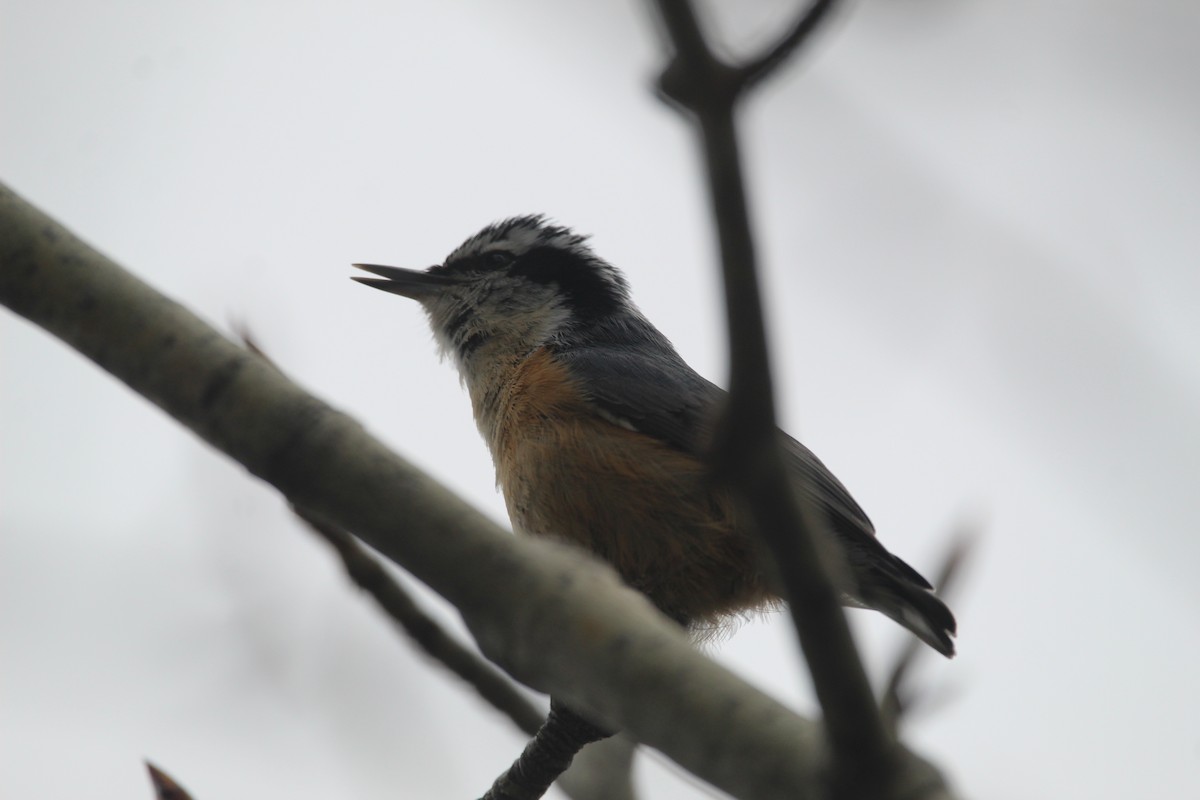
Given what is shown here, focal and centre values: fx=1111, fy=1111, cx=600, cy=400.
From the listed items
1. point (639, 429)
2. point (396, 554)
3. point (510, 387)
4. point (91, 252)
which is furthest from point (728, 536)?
point (91, 252)

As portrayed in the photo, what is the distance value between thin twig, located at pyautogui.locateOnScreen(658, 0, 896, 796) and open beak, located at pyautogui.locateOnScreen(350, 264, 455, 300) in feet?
13.2

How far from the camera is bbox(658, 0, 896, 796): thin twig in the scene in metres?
1.51

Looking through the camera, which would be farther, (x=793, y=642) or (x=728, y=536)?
(x=728, y=536)

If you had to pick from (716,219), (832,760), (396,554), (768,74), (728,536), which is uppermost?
(728,536)

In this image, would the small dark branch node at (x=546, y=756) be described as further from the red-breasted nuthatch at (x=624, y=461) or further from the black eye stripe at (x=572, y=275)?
the black eye stripe at (x=572, y=275)

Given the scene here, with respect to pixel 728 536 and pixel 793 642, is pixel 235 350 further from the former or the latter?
pixel 728 536

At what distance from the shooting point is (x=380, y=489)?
188cm

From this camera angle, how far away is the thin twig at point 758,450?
1509 mm

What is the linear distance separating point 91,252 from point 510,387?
253cm

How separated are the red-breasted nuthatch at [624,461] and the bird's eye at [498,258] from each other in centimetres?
20

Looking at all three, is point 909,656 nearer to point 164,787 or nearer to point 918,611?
point 918,611

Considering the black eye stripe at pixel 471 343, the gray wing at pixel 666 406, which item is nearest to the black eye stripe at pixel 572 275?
the black eye stripe at pixel 471 343

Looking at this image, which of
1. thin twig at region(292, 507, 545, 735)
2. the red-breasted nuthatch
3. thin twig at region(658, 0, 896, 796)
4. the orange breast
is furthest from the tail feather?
thin twig at region(658, 0, 896, 796)

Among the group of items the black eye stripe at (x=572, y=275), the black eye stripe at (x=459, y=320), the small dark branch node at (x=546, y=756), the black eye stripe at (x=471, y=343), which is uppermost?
the black eye stripe at (x=572, y=275)
